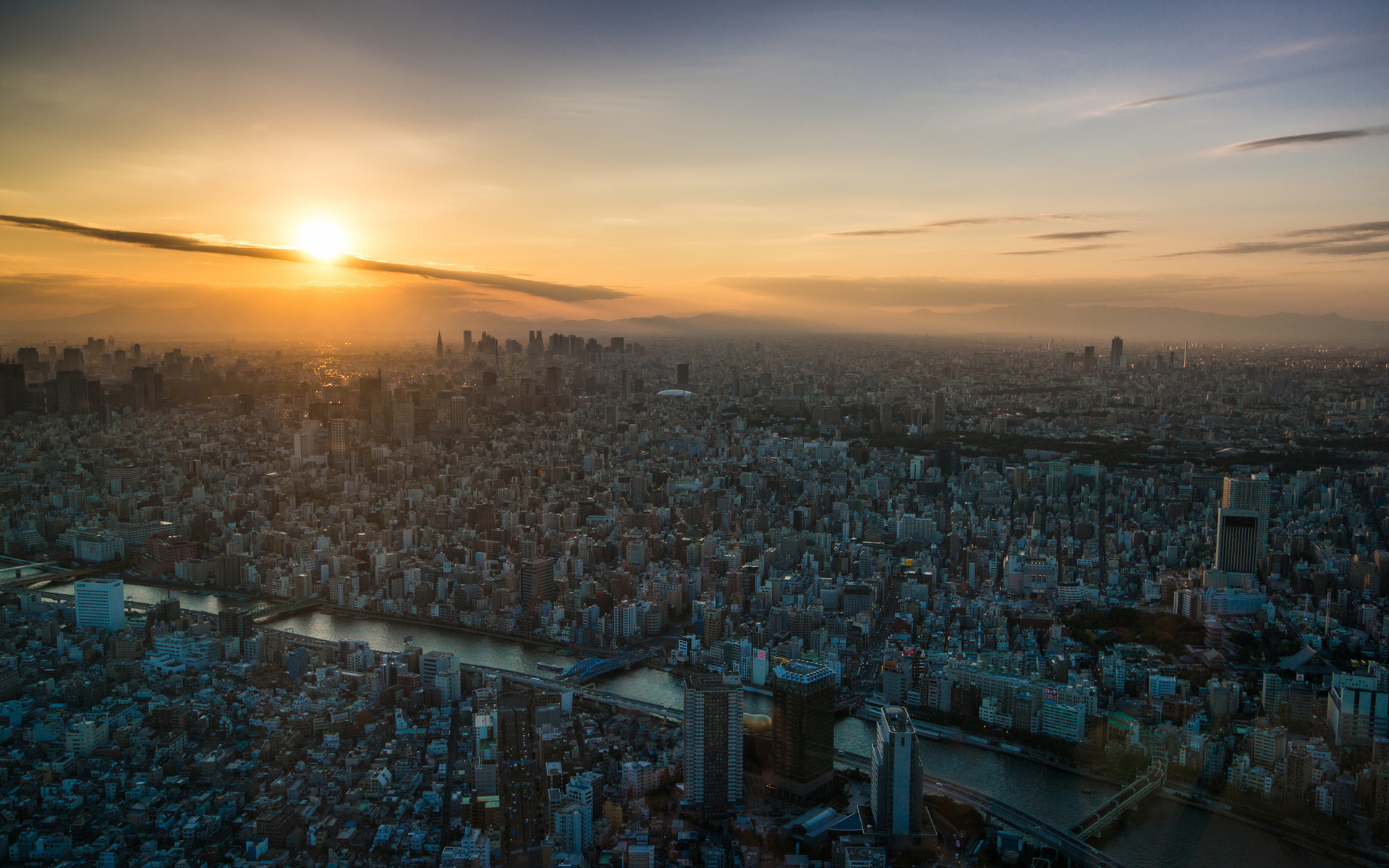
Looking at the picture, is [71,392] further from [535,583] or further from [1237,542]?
[1237,542]

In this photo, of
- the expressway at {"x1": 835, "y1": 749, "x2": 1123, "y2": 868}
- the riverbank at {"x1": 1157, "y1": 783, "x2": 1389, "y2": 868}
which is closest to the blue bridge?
the expressway at {"x1": 835, "y1": 749, "x2": 1123, "y2": 868}

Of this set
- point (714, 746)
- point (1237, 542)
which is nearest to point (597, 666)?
point (714, 746)

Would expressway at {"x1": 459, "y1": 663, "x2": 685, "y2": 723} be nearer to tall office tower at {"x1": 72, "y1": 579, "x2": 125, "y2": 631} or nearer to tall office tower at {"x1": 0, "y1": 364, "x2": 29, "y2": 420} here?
tall office tower at {"x1": 72, "y1": 579, "x2": 125, "y2": 631}

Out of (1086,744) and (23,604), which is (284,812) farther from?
(1086,744)

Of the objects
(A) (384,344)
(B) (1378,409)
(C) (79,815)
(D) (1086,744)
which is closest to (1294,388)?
(B) (1378,409)

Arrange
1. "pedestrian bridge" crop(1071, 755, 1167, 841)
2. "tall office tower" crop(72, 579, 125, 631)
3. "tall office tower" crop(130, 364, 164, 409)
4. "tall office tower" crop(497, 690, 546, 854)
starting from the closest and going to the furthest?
"tall office tower" crop(497, 690, 546, 854) → "pedestrian bridge" crop(1071, 755, 1167, 841) → "tall office tower" crop(72, 579, 125, 631) → "tall office tower" crop(130, 364, 164, 409)

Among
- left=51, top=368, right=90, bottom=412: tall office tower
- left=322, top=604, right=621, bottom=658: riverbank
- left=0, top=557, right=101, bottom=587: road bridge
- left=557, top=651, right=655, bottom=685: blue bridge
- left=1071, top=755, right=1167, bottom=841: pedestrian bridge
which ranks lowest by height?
left=322, top=604, right=621, bottom=658: riverbank

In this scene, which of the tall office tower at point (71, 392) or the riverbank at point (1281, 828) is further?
the tall office tower at point (71, 392)

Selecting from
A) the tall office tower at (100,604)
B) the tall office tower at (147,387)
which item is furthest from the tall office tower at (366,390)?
the tall office tower at (100,604)

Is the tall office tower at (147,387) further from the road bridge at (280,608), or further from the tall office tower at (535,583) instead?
the tall office tower at (535,583)
